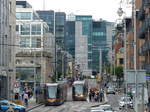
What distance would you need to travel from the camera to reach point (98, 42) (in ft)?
581

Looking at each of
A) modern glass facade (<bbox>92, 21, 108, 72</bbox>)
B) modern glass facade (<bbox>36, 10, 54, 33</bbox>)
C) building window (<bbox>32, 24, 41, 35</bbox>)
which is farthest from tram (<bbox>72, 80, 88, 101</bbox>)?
modern glass facade (<bbox>92, 21, 108, 72</bbox>)

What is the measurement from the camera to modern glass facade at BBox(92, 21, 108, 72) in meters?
176

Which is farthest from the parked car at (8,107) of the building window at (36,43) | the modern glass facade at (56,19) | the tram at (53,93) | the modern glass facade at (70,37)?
the modern glass facade at (70,37)

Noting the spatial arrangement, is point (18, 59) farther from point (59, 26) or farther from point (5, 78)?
point (59, 26)

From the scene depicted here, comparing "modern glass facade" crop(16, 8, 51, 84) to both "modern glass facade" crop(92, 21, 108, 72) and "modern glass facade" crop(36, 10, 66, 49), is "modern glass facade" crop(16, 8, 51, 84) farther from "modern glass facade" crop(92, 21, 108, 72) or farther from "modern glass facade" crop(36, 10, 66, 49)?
"modern glass facade" crop(92, 21, 108, 72)

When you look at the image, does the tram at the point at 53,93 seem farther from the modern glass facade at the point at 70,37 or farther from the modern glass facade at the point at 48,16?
the modern glass facade at the point at 70,37

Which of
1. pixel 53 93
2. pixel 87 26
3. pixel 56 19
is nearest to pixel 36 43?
pixel 53 93

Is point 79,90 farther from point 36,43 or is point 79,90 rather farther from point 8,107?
point 36,43

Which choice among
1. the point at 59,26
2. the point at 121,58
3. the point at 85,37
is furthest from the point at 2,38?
the point at 85,37

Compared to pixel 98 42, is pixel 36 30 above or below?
above

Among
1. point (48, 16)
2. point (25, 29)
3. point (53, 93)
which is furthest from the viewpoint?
point (48, 16)

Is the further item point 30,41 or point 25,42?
point 25,42

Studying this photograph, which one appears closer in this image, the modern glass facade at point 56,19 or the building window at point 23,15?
the building window at point 23,15

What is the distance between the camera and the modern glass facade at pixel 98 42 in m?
176
